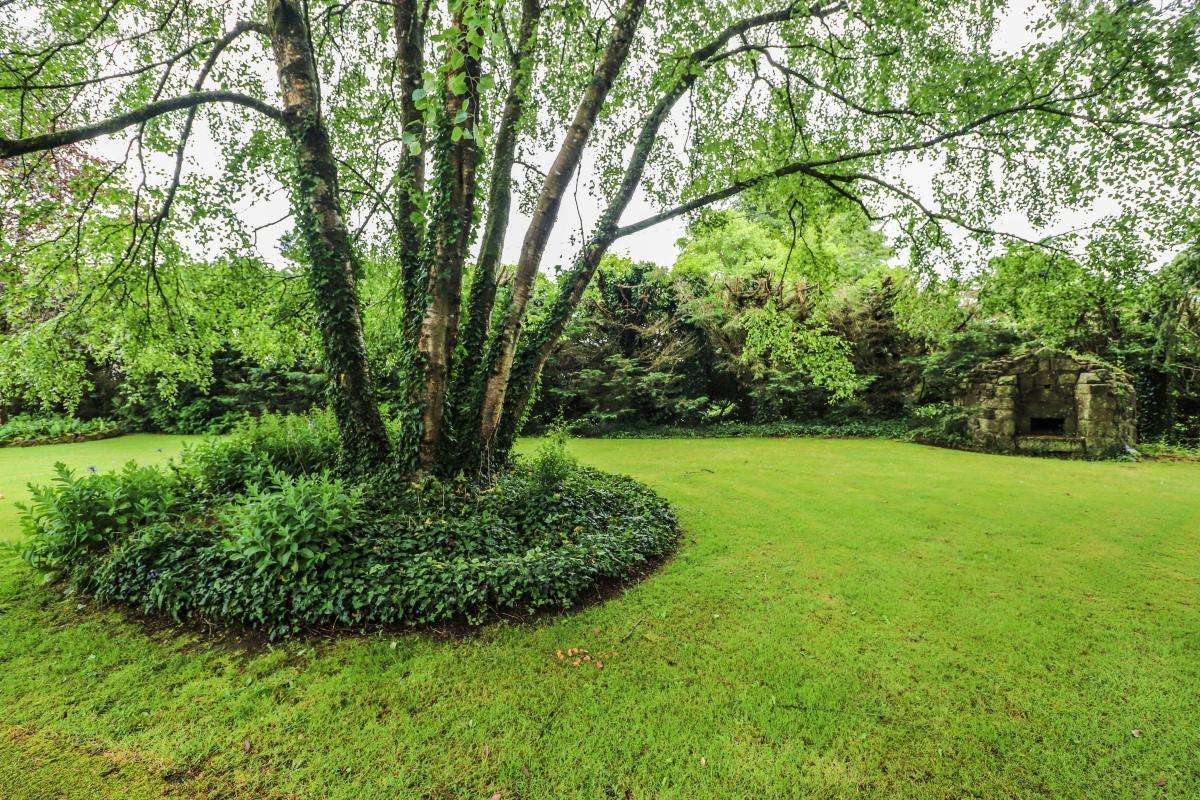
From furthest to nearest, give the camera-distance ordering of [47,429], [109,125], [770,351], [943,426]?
[770,351], [47,429], [943,426], [109,125]

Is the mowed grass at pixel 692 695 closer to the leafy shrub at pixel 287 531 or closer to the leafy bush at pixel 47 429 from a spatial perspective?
the leafy shrub at pixel 287 531

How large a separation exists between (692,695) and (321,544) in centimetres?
292

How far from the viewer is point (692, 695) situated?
108 inches

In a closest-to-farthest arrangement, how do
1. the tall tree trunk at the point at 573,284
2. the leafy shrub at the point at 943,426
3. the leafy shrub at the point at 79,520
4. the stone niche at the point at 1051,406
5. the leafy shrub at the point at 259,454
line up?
the leafy shrub at the point at 79,520
the leafy shrub at the point at 259,454
the tall tree trunk at the point at 573,284
the stone niche at the point at 1051,406
the leafy shrub at the point at 943,426

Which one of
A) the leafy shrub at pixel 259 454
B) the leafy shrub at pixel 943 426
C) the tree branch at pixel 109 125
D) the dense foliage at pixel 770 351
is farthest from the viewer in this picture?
the leafy shrub at pixel 943 426

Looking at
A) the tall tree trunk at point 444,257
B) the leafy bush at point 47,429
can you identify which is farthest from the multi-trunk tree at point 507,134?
the leafy bush at point 47,429

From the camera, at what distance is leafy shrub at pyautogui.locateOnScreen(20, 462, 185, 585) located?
3.97 m

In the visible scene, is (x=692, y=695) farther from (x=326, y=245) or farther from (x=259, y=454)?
(x=259, y=454)

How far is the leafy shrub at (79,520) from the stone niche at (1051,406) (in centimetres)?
1527

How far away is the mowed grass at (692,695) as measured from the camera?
220 centimetres

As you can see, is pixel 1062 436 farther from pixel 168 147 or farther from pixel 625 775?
pixel 168 147

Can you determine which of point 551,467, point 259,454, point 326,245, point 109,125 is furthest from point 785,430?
point 109,125

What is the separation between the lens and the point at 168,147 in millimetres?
5871

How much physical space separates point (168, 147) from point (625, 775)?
27.3ft
